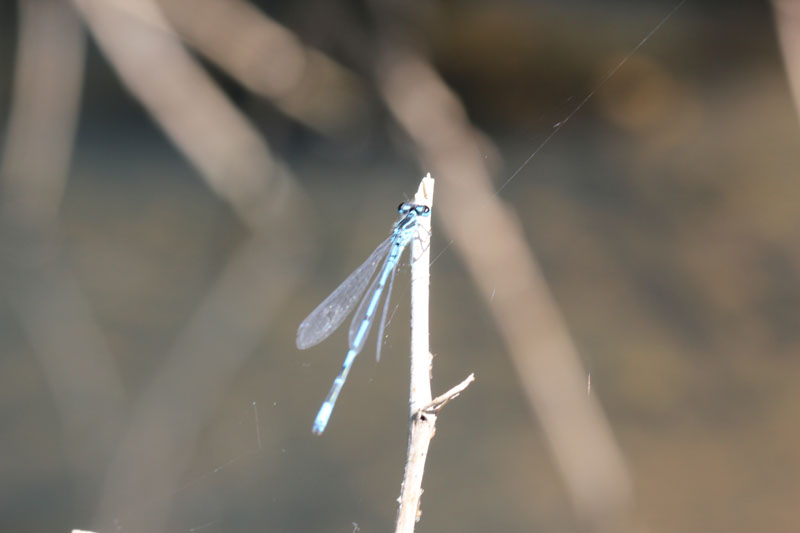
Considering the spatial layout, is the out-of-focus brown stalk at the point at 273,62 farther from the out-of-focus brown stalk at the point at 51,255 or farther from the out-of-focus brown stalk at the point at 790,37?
the out-of-focus brown stalk at the point at 790,37

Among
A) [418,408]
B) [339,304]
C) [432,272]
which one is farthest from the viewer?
[432,272]

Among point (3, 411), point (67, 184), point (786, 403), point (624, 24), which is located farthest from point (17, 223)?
point (786, 403)

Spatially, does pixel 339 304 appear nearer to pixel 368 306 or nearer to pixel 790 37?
pixel 368 306

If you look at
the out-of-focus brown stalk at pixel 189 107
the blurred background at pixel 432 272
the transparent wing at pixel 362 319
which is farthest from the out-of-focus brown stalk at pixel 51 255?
the transparent wing at pixel 362 319

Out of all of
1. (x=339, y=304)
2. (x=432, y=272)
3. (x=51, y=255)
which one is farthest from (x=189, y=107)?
(x=339, y=304)

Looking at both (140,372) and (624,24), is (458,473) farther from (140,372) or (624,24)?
(624,24)

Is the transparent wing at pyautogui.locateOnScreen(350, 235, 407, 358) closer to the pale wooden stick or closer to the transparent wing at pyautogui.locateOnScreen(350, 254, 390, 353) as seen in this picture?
the transparent wing at pyautogui.locateOnScreen(350, 254, 390, 353)

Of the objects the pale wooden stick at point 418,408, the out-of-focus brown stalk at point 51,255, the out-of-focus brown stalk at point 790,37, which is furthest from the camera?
the out-of-focus brown stalk at point 51,255
